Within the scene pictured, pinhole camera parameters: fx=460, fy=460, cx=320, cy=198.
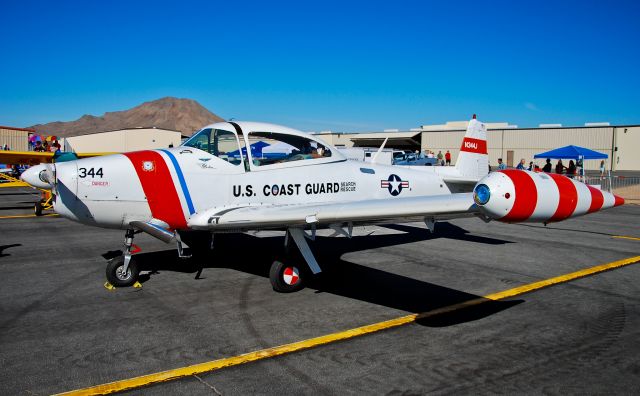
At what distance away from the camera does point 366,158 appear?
128ft

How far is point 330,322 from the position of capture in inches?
213

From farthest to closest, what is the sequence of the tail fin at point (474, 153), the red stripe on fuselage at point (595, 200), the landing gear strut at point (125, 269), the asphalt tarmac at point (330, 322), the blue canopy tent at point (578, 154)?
the blue canopy tent at point (578, 154), the tail fin at point (474, 153), the landing gear strut at point (125, 269), the red stripe on fuselage at point (595, 200), the asphalt tarmac at point (330, 322)

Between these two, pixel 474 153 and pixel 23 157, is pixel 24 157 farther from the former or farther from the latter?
pixel 474 153

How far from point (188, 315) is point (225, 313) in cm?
44

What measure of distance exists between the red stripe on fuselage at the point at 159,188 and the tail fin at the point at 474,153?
6665mm

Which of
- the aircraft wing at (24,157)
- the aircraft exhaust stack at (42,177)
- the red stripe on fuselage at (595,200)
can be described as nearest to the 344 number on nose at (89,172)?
the aircraft exhaust stack at (42,177)

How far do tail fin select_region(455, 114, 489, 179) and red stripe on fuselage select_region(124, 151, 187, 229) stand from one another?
21.9 feet

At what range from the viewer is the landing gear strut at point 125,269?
668cm

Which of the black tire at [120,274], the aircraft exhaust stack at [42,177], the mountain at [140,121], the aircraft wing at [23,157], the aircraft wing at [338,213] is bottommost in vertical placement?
the black tire at [120,274]

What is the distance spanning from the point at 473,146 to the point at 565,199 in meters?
6.49

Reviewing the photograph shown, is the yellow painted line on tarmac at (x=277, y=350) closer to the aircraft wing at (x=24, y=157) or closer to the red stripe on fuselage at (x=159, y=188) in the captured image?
the red stripe on fuselage at (x=159, y=188)

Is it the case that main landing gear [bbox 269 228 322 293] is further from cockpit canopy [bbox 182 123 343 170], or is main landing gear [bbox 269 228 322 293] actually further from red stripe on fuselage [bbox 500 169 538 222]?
red stripe on fuselage [bbox 500 169 538 222]

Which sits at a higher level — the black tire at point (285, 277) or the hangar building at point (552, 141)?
the hangar building at point (552, 141)

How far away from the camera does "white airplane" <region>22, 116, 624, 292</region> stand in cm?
525
